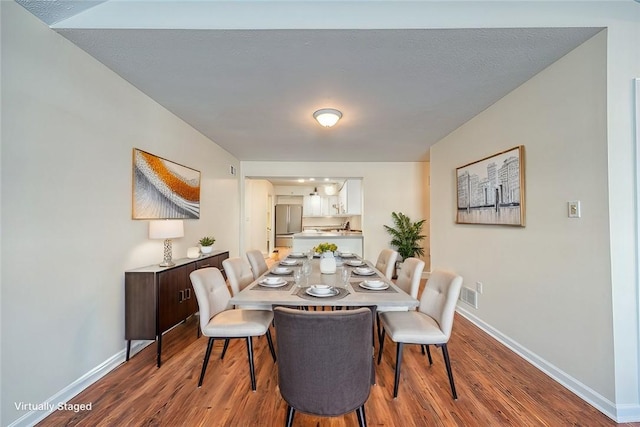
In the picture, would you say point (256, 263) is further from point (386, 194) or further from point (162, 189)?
point (386, 194)

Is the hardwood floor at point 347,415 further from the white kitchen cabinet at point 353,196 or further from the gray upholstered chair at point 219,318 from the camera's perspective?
the white kitchen cabinet at point 353,196

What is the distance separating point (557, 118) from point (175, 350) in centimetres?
387

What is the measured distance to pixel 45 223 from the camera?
1698 mm

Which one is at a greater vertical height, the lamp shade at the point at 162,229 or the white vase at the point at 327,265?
the lamp shade at the point at 162,229

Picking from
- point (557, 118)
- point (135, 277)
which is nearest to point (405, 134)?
point (557, 118)

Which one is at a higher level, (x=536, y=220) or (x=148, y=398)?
(x=536, y=220)

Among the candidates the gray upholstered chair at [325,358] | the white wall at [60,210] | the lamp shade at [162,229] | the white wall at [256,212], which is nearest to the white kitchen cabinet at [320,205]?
the white wall at [256,212]

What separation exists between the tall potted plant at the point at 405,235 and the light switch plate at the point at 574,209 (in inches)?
141

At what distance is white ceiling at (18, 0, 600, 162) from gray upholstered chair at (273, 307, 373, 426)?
1.75m

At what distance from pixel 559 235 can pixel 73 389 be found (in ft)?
12.3

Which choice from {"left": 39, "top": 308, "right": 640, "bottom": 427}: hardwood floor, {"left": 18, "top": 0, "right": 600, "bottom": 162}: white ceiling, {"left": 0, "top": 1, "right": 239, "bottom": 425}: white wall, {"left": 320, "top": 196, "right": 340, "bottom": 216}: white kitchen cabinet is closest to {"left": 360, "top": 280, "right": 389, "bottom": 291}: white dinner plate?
{"left": 39, "top": 308, "right": 640, "bottom": 427}: hardwood floor

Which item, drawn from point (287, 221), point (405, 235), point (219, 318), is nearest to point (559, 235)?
point (219, 318)

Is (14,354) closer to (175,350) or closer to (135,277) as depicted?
(135,277)

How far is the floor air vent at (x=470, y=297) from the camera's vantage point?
3128 millimetres
